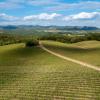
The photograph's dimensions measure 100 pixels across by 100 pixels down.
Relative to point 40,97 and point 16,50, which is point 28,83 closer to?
point 40,97

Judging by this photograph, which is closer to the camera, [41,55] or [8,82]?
[8,82]

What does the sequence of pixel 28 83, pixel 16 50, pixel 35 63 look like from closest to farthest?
pixel 28 83 < pixel 35 63 < pixel 16 50

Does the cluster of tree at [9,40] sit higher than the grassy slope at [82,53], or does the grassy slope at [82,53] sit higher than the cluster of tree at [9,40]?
the grassy slope at [82,53]

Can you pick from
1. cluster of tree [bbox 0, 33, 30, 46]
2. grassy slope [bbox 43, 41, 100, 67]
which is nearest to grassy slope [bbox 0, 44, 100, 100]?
grassy slope [bbox 43, 41, 100, 67]

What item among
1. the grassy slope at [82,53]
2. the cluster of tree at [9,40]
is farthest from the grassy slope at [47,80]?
the cluster of tree at [9,40]

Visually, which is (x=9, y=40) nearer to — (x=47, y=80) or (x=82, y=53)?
(x=82, y=53)

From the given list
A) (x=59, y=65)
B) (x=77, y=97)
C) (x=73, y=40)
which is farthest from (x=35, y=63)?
(x=73, y=40)

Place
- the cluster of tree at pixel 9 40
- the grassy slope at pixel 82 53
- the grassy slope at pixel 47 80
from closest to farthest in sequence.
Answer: the grassy slope at pixel 47 80 → the grassy slope at pixel 82 53 → the cluster of tree at pixel 9 40

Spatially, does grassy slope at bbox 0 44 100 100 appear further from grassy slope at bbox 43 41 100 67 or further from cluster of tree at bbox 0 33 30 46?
cluster of tree at bbox 0 33 30 46

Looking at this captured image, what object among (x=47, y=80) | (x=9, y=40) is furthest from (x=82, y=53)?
(x=9, y=40)

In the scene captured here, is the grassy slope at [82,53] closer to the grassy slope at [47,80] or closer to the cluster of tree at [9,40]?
→ the grassy slope at [47,80]
